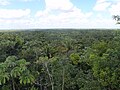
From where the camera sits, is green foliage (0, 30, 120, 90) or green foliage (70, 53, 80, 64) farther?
green foliage (70, 53, 80, 64)

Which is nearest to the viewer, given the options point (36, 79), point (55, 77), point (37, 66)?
point (55, 77)

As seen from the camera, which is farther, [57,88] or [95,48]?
[95,48]

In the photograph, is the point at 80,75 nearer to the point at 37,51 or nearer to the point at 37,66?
the point at 37,66

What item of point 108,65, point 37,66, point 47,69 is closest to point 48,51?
point 37,66

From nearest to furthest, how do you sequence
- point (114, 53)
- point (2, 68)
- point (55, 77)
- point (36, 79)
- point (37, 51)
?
point (114, 53) < point (2, 68) < point (55, 77) < point (36, 79) < point (37, 51)

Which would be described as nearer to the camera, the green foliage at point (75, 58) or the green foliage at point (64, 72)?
the green foliage at point (64, 72)

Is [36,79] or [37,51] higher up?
[37,51]

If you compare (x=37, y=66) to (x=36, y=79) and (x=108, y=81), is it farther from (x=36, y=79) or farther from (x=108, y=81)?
(x=108, y=81)

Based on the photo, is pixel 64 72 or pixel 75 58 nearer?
pixel 64 72

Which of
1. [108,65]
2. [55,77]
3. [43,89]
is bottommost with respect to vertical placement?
[43,89]

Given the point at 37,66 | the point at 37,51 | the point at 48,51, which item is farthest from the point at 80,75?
the point at 48,51
